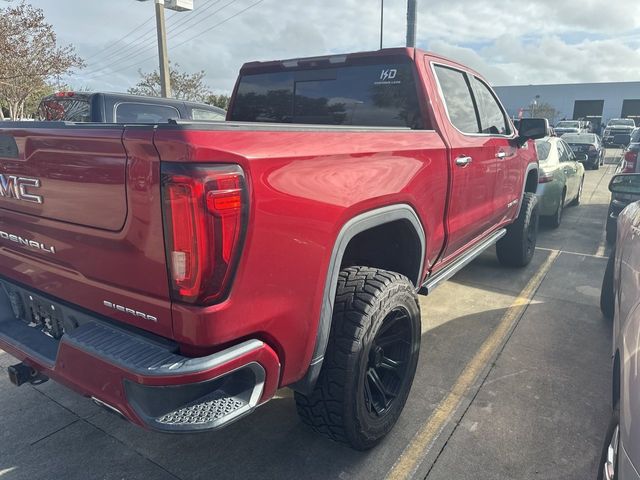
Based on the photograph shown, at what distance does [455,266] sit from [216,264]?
2.56 m

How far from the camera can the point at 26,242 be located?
2.15 m

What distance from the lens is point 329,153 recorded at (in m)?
1.98

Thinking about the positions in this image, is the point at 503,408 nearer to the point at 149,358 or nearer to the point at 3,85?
the point at 149,358

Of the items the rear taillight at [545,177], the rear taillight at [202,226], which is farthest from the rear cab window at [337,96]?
the rear taillight at [545,177]

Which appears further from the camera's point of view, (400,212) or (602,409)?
(602,409)

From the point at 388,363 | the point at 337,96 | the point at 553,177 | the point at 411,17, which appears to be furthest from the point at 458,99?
the point at 411,17

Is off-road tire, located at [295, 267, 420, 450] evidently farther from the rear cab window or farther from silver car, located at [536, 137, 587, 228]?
silver car, located at [536, 137, 587, 228]

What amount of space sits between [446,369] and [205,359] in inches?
89.1

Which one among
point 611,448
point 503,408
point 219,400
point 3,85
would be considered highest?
point 3,85

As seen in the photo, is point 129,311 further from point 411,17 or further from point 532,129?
point 411,17

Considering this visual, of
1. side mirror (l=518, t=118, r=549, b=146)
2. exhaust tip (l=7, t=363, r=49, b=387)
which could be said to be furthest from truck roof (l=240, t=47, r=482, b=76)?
exhaust tip (l=7, t=363, r=49, b=387)

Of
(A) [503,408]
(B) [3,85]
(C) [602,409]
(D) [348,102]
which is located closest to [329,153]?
(D) [348,102]

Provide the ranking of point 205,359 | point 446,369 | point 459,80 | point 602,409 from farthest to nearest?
point 459,80
point 446,369
point 602,409
point 205,359

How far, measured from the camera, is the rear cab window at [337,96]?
10.4ft
